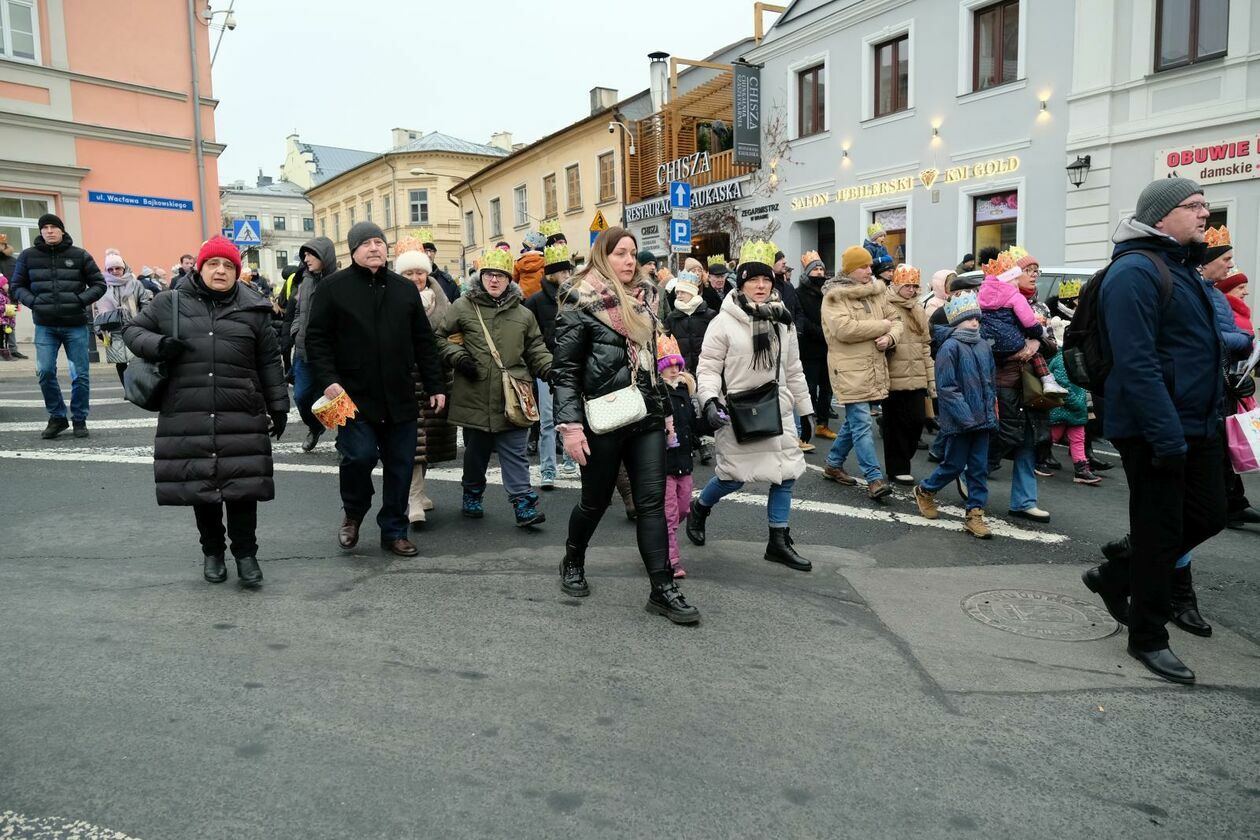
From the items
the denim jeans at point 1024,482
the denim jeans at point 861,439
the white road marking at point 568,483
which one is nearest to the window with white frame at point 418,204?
the white road marking at point 568,483

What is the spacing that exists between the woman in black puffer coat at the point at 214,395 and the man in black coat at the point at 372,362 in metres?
0.41

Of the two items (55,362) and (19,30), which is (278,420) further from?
(19,30)

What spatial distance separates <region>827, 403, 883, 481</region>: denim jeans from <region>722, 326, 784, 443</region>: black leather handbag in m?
2.27

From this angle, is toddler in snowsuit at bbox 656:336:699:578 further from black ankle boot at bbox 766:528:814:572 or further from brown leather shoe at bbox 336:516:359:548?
brown leather shoe at bbox 336:516:359:548

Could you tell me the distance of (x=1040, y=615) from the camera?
4633 mm

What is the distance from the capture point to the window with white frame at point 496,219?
41.5m

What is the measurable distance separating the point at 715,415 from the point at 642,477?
A: 66 cm

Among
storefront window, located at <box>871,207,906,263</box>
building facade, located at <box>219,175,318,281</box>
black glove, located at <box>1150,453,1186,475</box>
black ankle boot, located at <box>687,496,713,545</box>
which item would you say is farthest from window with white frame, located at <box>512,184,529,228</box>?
building facade, located at <box>219,175,318,281</box>

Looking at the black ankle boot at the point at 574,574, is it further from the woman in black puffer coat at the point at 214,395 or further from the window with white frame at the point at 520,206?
the window with white frame at the point at 520,206

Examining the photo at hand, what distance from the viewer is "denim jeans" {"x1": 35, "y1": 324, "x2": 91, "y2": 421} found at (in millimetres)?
9164

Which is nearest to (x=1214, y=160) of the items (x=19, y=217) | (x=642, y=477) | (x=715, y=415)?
(x=715, y=415)

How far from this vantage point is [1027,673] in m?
3.88

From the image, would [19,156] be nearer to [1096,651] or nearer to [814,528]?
[814,528]

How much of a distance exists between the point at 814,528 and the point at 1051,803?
3573mm
